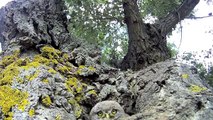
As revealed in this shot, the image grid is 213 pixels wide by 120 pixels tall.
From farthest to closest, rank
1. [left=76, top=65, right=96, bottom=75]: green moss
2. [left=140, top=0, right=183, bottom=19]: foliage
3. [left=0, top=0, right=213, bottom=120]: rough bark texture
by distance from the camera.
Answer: [left=140, top=0, right=183, bottom=19]: foliage
[left=76, top=65, right=96, bottom=75]: green moss
[left=0, top=0, right=213, bottom=120]: rough bark texture

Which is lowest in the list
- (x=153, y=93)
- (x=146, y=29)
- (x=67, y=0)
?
(x=153, y=93)

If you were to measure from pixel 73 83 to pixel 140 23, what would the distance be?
2730 millimetres

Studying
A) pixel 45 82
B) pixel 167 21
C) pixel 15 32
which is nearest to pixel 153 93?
pixel 45 82

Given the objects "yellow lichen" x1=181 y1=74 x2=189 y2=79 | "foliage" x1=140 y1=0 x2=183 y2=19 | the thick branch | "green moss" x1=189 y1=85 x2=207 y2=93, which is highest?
"foliage" x1=140 y1=0 x2=183 y2=19

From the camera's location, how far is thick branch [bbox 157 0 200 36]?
259 inches

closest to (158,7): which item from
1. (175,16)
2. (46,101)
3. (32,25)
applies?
(175,16)

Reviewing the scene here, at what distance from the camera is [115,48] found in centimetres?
809

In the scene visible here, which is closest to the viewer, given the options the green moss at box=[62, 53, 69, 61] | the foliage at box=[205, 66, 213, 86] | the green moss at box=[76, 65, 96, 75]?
the green moss at box=[76, 65, 96, 75]

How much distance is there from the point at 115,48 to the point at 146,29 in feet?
6.90

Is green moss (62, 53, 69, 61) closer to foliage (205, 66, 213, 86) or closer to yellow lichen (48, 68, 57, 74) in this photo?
yellow lichen (48, 68, 57, 74)

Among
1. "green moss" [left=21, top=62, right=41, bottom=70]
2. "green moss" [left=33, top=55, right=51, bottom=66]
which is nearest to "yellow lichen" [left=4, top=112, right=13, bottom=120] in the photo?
"green moss" [left=21, top=62, right=41, bottom=70]

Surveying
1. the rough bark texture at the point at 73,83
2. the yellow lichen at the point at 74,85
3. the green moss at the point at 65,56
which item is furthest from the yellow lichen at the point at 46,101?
the green moss at the point at 65,56

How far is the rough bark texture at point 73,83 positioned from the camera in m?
3.04

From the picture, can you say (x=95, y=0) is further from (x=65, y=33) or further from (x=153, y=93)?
(x=153, y=93)
